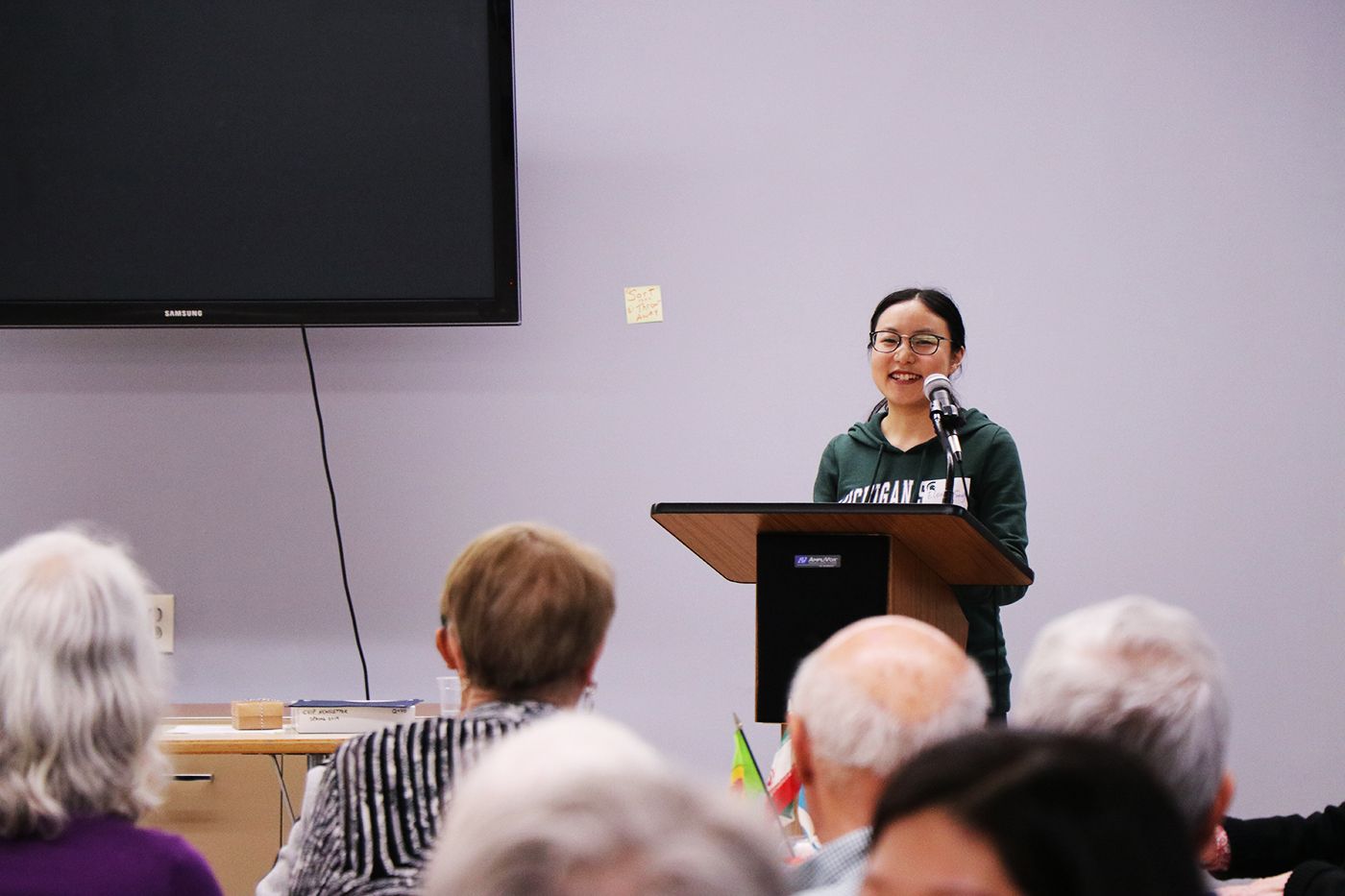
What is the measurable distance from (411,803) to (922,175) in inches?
112

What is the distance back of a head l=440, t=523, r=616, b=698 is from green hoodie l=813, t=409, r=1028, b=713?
1127mm

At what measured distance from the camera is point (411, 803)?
1.46m

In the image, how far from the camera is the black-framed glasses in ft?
9.78

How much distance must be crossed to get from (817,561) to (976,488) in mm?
630

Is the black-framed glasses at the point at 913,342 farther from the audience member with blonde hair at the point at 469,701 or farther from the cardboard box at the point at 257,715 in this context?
the cardboard box at the point at 257,715

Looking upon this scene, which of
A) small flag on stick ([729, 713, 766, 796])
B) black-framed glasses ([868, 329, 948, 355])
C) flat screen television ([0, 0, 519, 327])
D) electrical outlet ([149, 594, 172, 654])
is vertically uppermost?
flat screen television ([0, 0, 519, 327])

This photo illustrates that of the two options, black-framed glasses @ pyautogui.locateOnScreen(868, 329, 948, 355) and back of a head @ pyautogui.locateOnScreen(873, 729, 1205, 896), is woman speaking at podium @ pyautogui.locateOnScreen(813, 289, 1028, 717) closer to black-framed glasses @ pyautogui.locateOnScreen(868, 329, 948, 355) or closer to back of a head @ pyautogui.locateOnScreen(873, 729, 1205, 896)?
black-framed glasses @ pyautogui.locateOnScreen(868, 329, 948, 355)

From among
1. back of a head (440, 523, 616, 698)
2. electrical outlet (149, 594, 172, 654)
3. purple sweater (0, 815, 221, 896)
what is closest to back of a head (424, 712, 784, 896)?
purple sweater (0, 815, 221, 896)

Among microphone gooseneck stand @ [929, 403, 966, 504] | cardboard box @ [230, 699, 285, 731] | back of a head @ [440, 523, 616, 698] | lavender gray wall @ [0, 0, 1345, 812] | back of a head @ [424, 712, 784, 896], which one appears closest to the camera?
back of a head @ [424, 712, 784, 896]

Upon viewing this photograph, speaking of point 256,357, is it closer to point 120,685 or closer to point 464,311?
point 464,311

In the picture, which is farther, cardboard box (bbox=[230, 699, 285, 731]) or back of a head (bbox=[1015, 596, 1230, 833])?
cardboard box (bbox=[230, 699, 285, 731])

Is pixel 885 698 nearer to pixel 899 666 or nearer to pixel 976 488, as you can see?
pixel 899 666

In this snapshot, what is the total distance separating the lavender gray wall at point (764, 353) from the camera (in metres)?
3.85

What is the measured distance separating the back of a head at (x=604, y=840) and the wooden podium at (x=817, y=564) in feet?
5.19
